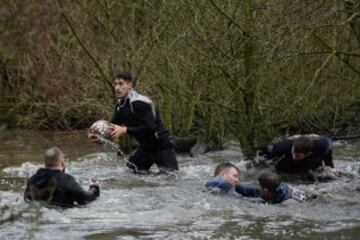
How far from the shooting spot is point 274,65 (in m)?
12.4

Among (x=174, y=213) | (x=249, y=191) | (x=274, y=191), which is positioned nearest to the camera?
(x=174, y=213)

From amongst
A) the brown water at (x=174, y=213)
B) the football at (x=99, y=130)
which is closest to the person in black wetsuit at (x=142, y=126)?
the football at (x=99, y=130)

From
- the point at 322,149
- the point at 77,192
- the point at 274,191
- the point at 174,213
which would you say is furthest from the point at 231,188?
the point at 77,192

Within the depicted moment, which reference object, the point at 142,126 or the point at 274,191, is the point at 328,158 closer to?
the point at 274,191

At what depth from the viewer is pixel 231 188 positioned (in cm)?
991

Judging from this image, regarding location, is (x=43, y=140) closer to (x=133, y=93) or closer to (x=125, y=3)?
(x=125, y=3)

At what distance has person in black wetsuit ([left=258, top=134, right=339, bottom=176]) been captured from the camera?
35.2 feet

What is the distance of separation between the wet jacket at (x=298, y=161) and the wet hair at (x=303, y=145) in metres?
0.11

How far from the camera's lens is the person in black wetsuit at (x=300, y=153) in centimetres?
1073

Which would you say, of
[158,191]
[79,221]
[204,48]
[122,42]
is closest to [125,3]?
[122,42]

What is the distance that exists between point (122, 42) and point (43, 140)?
5.44m

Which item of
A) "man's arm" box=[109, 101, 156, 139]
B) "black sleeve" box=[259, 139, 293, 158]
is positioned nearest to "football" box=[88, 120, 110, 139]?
"man's arm" box=[109, 101, 156, 139]

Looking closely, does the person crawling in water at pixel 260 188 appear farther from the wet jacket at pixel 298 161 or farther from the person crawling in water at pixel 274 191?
the wet jacket at pixel 298 161

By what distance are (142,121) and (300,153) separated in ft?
7.43
